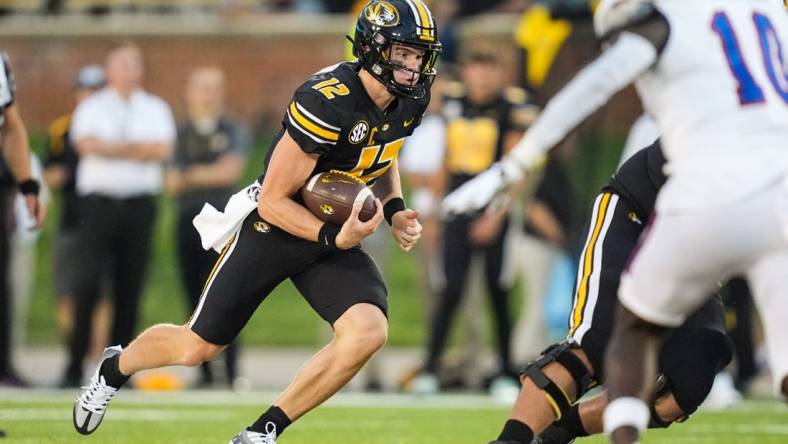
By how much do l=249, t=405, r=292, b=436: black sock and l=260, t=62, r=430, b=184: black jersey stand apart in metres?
0.91

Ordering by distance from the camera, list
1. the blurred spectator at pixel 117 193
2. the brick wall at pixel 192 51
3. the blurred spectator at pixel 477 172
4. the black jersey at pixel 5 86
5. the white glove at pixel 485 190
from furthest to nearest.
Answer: the brick wall at pixel 192 51 < the blurred spectator at pixel 117 193 < the blurred spectator at pixel 477 172 < the black jersey at pixel 5 86 < the white glove at pixel 485 190

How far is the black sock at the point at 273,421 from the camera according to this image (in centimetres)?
540

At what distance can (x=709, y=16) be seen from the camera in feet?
14.3

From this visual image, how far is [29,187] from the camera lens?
708cm

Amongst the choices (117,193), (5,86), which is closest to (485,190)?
(5,86)

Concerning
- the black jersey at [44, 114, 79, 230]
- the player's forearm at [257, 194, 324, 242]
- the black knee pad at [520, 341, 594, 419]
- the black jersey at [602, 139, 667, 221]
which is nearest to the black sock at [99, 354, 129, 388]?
the player's forearm at [257, 194, 324, 242]

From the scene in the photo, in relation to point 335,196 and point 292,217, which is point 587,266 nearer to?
point 335,196

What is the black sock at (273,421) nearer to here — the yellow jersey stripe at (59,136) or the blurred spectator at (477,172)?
the blurred spectator at (477,172)

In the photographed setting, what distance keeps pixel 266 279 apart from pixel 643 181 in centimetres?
144

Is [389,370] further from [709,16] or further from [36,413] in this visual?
[709,16]

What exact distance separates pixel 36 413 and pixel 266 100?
33.4ft

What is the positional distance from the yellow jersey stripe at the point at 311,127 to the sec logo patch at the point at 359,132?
0.13m

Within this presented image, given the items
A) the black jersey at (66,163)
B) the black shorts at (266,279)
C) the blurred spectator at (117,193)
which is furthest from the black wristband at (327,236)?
the black jersey at (66,163)

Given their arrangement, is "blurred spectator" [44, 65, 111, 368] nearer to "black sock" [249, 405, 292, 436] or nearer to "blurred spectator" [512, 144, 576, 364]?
"blurred spectator" [512, 144, 576, 364]
